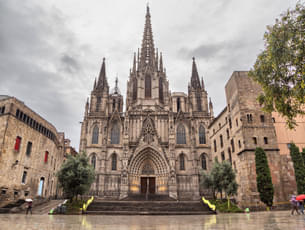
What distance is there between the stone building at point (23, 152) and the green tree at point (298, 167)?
29.3m

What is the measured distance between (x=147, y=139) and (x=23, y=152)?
1846cm

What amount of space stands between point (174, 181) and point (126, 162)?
808 cm

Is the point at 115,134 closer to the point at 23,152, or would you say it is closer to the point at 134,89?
the point at 134,89

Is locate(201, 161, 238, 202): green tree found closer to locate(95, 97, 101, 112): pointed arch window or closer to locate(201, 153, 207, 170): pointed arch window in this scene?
locate(201, 153, 207, 170): pointed arch window

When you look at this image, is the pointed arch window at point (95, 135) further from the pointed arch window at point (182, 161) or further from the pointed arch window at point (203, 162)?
the pointed arch window at point (203, 162)

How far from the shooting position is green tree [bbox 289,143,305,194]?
22458 mm

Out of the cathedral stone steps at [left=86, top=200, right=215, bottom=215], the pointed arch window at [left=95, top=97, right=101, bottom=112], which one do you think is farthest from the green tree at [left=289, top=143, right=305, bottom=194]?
the pointed arch window at [left=95, top=97, right=101, bottom=112]

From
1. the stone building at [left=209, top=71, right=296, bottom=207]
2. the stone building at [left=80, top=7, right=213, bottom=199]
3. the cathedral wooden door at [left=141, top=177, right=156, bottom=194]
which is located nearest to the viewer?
the stone building at [left=209, top=71, right=296, bottom=207]

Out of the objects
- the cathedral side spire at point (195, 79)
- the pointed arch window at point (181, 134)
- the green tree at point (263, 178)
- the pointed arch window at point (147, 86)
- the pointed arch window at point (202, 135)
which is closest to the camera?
the green tree at point (263, 178)

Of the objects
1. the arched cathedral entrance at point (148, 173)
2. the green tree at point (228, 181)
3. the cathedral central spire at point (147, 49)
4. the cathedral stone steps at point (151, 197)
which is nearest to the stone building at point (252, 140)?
the green tree at point (228, 181)

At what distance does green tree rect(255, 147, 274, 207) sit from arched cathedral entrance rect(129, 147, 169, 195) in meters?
16.0

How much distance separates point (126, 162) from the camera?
35.6 meters

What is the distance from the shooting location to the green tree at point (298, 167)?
2246cm

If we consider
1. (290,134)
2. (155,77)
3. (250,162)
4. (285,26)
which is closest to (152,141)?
(155,77)
